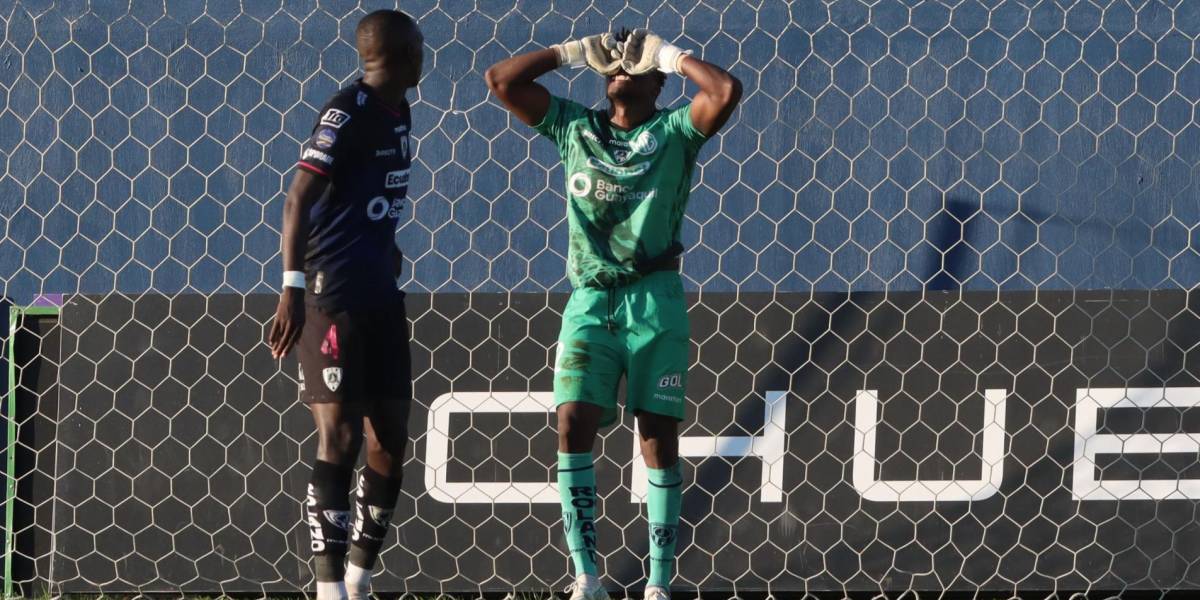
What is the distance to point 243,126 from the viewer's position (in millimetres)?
4832

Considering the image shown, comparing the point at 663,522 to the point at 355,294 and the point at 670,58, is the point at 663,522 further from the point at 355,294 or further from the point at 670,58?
the point at 670,58

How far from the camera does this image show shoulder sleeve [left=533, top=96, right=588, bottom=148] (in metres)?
3.41

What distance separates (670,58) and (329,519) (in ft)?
4.30

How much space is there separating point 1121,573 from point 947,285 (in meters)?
1.23

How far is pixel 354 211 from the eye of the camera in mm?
3193

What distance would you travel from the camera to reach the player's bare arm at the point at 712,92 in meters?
3.24

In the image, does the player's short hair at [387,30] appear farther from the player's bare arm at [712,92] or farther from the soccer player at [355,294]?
the player's bare arm at [712,92]

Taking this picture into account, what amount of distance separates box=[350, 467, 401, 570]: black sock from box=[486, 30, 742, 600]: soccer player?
1.35ft

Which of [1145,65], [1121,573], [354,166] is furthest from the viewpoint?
[1145,65]

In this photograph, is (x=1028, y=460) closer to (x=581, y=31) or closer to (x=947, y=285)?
(x=947, y=285)

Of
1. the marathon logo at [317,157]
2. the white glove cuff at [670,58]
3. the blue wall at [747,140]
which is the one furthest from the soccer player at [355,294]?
the blue wall at [747,140]

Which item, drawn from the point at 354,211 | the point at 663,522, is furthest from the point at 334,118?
the point at 663,522

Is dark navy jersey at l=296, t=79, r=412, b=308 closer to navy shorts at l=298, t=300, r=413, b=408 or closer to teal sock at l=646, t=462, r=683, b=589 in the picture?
navy shorts at l=298, t=300, r=413, b=408

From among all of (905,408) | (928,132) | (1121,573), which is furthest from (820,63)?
(1121,573)
